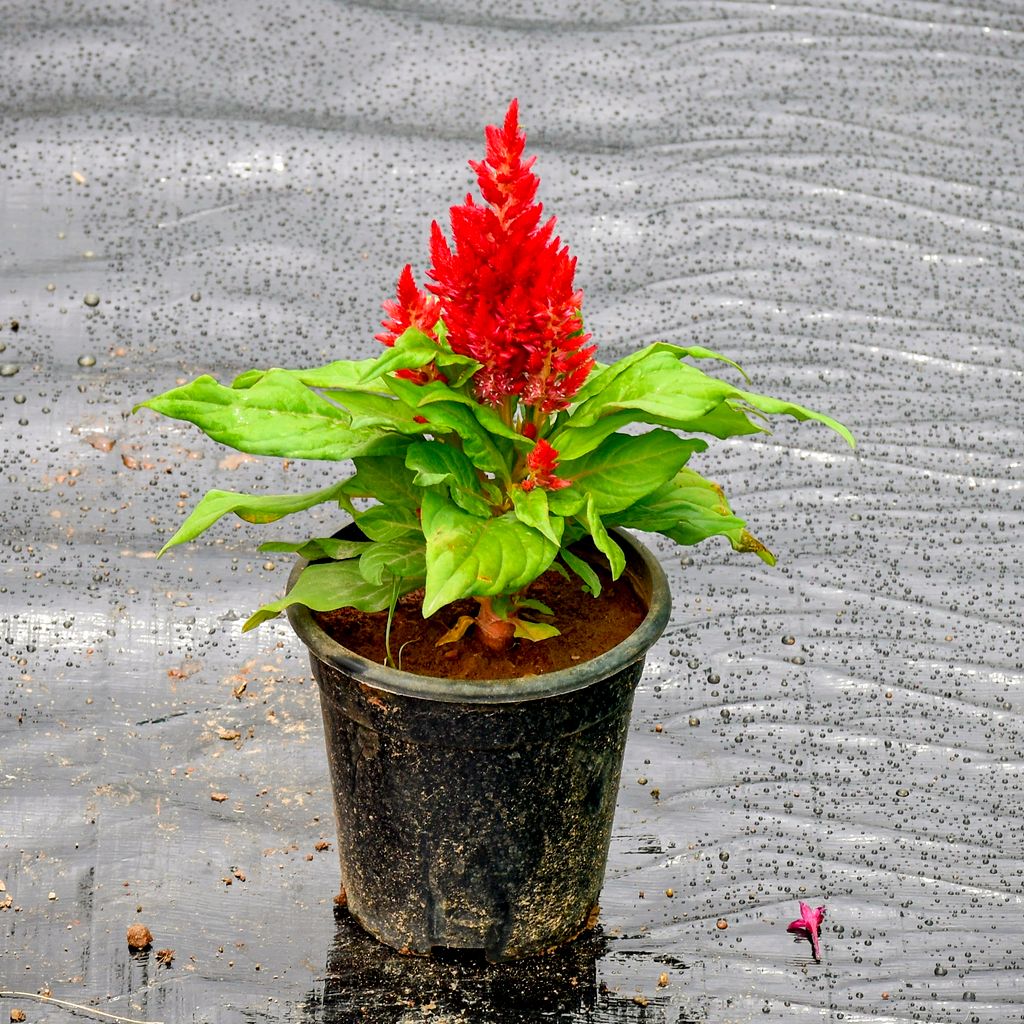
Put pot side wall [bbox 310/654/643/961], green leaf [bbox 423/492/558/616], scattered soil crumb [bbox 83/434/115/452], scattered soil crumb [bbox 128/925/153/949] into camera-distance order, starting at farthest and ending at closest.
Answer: scattered soil crumb [bbox 83/434/115/452]
scattered soil crumb [bbox 128/925/153/949]
pot side wall [bbox 310/654/643/961]
green leaf [bbox 423/492/558/616]

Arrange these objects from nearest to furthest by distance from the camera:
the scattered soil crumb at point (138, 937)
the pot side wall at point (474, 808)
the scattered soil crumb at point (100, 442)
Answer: the pot side wall at point (474, 808) → the scattered soil crumb at point (138, 937) → the scattered soil crumb at point (100, 442)

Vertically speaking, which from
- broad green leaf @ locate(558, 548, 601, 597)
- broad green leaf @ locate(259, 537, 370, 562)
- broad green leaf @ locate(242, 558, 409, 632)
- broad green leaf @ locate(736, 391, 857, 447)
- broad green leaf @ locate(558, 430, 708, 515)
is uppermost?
broad green leaf @ locate(736, 391, 857, 447)

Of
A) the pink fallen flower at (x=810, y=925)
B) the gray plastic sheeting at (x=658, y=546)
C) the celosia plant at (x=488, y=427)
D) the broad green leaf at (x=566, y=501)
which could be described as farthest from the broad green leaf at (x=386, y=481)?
the pink fallen flower at (x=810, y=925)

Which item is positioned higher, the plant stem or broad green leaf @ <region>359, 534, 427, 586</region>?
broad green leaf @ <region>359, 534, 427, 586</region>

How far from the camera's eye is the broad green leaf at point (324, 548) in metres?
1.93

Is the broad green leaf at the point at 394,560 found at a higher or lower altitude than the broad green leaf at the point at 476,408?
lower

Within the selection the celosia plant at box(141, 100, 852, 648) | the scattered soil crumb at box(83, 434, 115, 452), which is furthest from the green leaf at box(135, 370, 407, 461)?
the scattered soil crumb at box(83, 434, 115, 452)

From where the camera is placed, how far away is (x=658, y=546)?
2910mm

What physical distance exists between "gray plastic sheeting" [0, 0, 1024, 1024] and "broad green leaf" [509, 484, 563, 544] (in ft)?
2.40

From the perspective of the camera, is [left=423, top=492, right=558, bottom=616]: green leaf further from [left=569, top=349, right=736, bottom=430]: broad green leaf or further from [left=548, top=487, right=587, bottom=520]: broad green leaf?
[left=569, top=349, right=736, bottom=430]: broad green leaf

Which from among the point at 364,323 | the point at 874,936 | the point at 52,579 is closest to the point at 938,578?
the point at 874,936

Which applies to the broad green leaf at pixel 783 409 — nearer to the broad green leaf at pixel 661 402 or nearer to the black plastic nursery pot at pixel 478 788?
the broad green leaf at pixel 661 402

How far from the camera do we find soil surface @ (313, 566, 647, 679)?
6.28 ft

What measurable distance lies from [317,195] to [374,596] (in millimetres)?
2055
